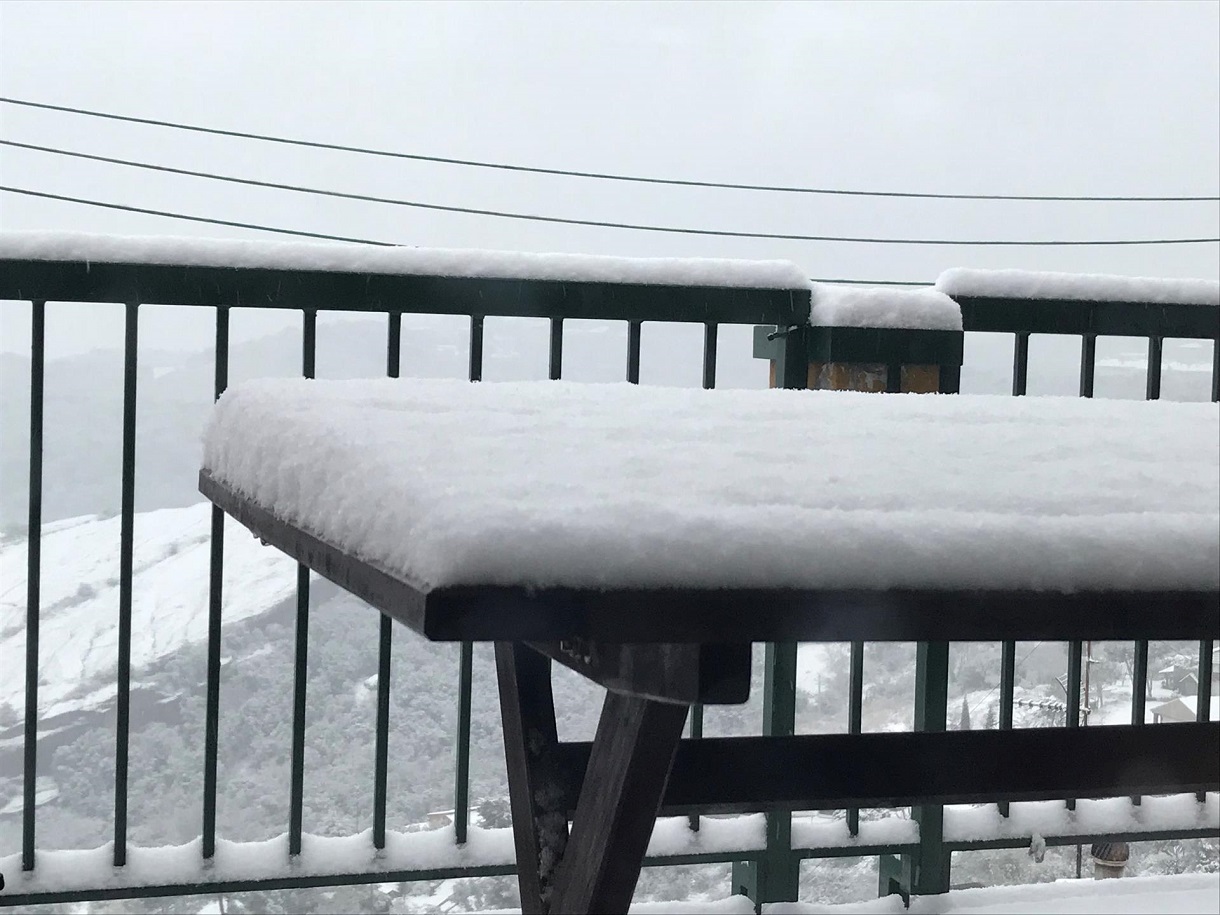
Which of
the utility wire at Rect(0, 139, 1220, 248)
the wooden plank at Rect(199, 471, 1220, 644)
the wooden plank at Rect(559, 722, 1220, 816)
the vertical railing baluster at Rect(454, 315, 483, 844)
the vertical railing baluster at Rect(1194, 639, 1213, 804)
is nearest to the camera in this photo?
the wooden plank at Rect(199, 471, 1220, 644)

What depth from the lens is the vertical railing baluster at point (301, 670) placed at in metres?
2.08

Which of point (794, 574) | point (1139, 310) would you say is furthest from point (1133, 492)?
point (1139, 310)

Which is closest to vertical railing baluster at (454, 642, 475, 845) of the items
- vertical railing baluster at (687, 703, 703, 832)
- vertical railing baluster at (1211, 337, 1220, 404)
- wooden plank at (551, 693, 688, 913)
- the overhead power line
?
vertical railing baluster at (687, 703, 703, 832)

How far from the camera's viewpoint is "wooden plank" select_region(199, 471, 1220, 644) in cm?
54

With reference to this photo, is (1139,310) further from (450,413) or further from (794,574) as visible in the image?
(794,574)

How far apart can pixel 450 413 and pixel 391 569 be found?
0.36m

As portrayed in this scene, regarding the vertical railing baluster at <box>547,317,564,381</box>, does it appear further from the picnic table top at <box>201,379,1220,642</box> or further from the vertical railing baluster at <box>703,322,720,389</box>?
the picnic table top at <box>201,379,1220,642</box>

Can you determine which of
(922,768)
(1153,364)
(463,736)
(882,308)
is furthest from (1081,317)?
(922,768)

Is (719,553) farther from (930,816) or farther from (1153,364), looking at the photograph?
(1153,364)

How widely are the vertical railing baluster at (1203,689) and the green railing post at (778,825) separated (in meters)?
0.87

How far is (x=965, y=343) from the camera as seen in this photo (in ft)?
7.70

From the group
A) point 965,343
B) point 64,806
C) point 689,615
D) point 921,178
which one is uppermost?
point 921,178

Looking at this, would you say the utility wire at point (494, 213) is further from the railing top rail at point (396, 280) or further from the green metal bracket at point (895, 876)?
the green metal bracket at point (895, 876)

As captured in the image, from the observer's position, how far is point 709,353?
230 cm
